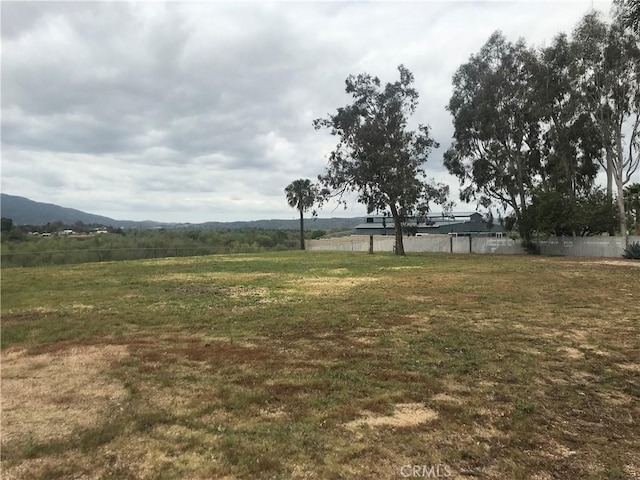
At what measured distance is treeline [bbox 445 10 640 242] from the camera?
92.0 feet

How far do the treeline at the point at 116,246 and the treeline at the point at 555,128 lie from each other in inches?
915

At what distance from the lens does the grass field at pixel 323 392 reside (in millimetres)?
3256

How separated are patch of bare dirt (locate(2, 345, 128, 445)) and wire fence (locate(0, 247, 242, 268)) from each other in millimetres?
24913

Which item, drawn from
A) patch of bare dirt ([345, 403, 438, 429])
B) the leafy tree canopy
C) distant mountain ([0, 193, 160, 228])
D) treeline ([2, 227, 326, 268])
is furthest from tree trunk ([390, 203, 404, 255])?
patch of bare dirt ([345, 403, 438, 429])

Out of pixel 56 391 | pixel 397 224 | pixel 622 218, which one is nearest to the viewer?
pixel 56 391

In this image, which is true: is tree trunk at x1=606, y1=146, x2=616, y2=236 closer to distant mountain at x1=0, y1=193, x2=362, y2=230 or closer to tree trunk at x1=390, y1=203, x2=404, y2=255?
tree trunk at x1=390, y1=203, x2=404, y2=255

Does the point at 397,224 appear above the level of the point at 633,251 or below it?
above

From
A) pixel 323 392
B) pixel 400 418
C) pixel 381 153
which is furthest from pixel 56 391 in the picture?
pixel 381 153

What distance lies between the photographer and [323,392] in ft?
15.1

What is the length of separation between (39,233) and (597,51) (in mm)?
34631

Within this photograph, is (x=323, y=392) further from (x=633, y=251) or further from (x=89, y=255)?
(x=89, y=255)

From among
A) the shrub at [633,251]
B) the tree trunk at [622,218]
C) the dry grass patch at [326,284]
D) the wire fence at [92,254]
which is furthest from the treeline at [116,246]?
the shrub at [633,251]

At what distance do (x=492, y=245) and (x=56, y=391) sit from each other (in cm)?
3794

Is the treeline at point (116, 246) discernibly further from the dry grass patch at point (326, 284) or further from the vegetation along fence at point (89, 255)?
the dry grass patch at point (326, 284)
